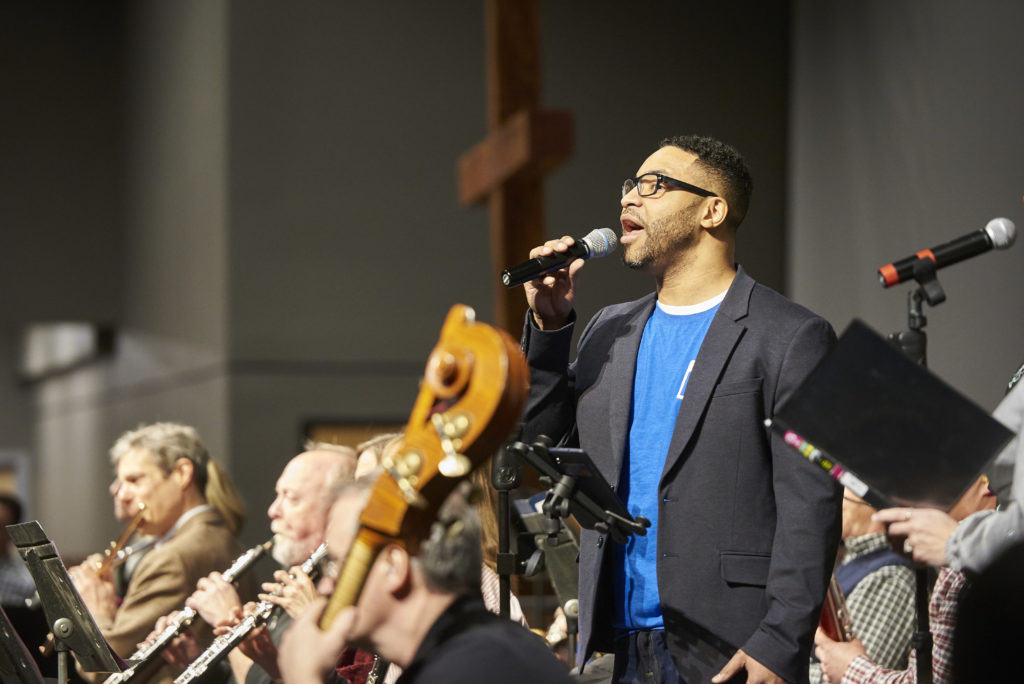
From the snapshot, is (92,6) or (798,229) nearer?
(798,229)

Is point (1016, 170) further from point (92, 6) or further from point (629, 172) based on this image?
point (92, 6)

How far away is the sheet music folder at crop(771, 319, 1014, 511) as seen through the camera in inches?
74.1

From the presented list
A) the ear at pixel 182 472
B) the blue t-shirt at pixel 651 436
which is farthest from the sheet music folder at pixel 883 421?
the ear at pixel 182 472

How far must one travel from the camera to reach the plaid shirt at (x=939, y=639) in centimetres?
239

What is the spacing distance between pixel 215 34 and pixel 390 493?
6228 mm

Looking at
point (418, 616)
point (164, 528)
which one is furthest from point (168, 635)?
point (418, 616)

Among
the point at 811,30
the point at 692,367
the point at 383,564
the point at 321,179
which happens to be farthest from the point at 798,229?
the point at 383,564

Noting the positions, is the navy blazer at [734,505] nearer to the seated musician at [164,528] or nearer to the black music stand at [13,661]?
the black music stand at [13,661]

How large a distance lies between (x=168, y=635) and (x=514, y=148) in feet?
9.49

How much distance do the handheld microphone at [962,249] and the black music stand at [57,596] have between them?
67.4 inches

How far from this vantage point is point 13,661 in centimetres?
240

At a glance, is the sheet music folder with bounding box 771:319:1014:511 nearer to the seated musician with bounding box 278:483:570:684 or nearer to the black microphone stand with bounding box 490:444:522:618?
the seated musician with bounding box 278:483:570:684

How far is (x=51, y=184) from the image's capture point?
395 inches

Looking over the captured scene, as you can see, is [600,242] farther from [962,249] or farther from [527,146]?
[527,146]
